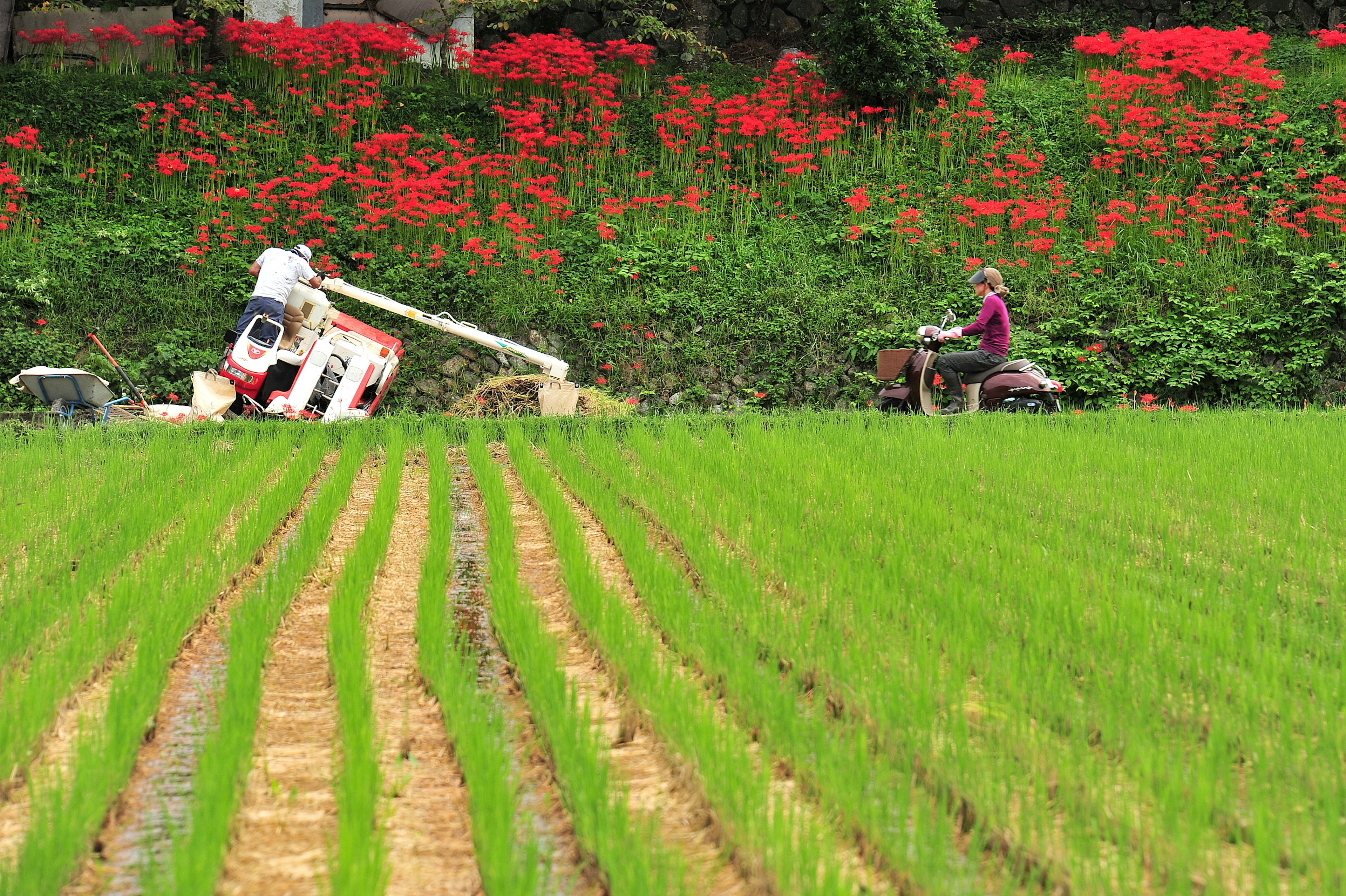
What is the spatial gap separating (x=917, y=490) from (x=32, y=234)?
395 inches

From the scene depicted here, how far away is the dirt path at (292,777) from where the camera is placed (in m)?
2.06

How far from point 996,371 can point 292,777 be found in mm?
7923

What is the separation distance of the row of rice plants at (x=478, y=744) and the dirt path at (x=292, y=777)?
0.28 meters

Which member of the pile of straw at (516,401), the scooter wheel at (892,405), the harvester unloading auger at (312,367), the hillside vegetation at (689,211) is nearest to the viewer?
the harvester unloading auger at (312,367)

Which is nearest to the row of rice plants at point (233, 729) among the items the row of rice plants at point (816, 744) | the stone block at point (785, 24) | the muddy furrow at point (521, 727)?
the muddy furrow at point (521, 727)

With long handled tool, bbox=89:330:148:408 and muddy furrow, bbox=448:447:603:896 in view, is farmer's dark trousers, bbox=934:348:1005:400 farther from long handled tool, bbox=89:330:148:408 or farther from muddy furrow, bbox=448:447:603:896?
long handled tool, bbox=89:330:148:408

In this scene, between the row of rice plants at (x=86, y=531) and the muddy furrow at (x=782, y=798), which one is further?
the row of rice plants at (x=86, y=531)

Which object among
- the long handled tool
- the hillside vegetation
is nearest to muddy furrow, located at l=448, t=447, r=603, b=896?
the long handled tool

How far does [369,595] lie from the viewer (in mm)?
3885

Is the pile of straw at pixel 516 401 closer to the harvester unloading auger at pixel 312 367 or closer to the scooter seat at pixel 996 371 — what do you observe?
the harvester unloading auger at pixel 312 367

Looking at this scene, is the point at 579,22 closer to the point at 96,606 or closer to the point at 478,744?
the point at 96,606

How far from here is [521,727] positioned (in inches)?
107

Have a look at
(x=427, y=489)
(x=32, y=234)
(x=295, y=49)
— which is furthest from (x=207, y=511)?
(x=295, y=49)

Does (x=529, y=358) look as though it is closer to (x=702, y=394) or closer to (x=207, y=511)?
(x=702, y=394)
